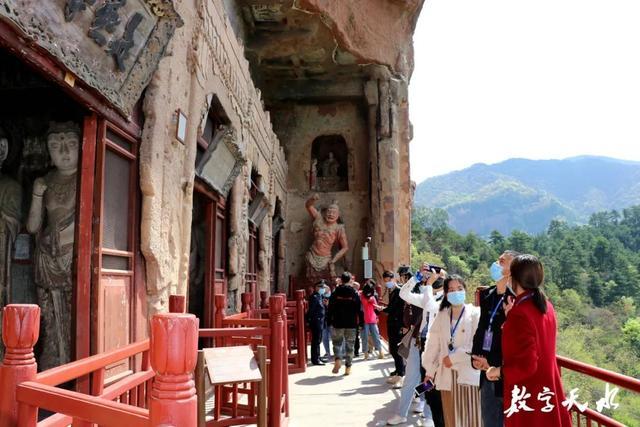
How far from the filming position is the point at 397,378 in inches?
276

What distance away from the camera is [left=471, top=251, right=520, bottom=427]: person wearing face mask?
334cm

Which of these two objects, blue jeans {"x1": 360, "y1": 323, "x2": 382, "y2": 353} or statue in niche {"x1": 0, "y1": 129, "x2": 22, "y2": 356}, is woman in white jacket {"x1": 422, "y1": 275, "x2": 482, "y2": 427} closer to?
statue in niche {"x1": 0, "y1": 129, "x2": 22, "y2": 356}

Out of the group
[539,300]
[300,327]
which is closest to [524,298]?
[539,300]

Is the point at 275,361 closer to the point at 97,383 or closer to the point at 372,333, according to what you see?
the point at 97,383

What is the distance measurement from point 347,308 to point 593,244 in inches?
2740

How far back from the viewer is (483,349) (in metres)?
3.44

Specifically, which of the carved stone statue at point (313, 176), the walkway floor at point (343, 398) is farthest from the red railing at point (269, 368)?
the carved stone statue at point (313, 176)

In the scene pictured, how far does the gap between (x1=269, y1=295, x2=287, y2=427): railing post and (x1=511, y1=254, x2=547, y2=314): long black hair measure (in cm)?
192

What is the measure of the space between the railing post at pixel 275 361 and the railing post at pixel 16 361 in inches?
89.7

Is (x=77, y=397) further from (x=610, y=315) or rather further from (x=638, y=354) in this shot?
(x=610, y=315)

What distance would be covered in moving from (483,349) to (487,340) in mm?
67

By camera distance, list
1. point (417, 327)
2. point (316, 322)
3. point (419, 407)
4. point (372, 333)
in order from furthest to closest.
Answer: point (372, 333) < point (316, 322) < point (419, 407) < point (417, 327)

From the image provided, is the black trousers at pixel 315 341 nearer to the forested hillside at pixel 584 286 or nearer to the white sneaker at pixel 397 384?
→ the white sneaker at pixel 397 384

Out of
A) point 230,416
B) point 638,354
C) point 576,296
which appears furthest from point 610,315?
point 230,416
